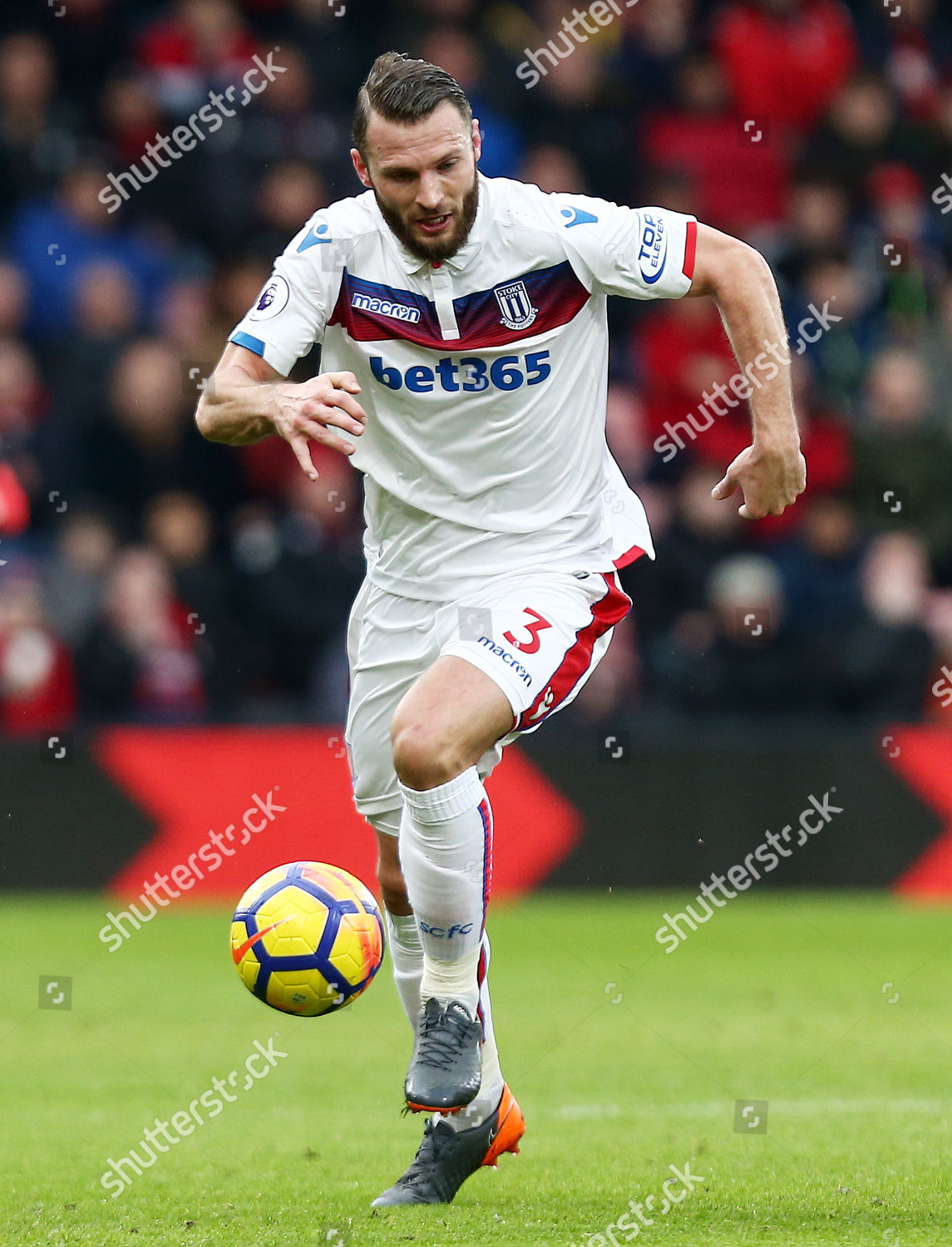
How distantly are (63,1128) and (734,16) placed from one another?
32.4 ft

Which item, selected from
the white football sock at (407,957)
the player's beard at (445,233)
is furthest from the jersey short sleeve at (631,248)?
the white football sock at (407,957)

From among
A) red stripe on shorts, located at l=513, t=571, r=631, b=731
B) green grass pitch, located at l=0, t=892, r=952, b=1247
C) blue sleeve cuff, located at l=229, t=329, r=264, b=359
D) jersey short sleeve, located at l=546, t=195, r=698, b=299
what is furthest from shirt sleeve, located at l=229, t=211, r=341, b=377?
green grass pitch, located at l=0, t=892, r=952, b=1247

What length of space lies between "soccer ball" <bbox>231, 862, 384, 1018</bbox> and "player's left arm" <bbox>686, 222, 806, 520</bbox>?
4.92 ft

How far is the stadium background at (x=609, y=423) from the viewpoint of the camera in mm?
11211

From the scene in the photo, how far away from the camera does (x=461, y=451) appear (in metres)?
5.46

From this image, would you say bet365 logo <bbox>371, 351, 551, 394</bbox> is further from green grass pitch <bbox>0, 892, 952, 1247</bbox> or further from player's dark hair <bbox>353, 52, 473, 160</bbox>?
green grass pitch <bbox>0, 892, 952, 1247</bbox>

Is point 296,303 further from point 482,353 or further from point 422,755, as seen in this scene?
point 422,755

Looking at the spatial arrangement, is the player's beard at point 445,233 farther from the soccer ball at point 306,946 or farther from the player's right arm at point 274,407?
the soccer ball at point 306,946

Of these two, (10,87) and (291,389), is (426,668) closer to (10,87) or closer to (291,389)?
(291,389)

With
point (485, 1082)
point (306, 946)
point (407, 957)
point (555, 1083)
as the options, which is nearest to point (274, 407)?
point (306, 946)

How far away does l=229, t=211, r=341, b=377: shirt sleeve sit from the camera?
17.0ft

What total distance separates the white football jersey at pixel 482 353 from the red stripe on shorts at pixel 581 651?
0.36ft

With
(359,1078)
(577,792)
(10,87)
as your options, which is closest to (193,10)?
(10,87)

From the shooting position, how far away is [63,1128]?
6.18 meters
